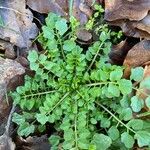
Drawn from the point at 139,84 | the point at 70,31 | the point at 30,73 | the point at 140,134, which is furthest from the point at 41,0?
the point at 140,134

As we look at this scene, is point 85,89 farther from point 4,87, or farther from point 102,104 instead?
point 4,87

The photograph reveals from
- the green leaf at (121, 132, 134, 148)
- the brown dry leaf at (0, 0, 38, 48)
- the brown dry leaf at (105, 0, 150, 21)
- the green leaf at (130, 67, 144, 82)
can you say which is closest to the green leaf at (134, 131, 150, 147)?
the green leaf at (121, 132, 134, 148)

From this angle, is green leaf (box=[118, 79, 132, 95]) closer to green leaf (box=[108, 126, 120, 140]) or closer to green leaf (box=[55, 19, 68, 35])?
green leaf (box=[108, 126, 120, 140])

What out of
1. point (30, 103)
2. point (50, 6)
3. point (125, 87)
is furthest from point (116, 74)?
point (50, 6)

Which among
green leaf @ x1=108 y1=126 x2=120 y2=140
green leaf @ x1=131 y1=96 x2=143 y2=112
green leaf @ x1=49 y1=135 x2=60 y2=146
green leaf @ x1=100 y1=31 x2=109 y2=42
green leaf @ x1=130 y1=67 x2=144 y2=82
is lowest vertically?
green leaf @ x1=49 y1=135 x2=60 y2=146

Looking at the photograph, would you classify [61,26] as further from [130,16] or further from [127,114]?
[127,114]
